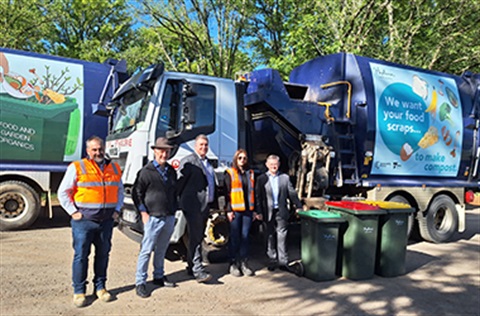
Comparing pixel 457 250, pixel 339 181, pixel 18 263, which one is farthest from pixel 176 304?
pixel 457 250

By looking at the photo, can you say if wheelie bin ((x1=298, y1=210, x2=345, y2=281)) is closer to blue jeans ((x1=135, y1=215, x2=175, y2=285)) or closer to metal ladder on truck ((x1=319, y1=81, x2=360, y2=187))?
metal ladder on truck ((x1=319, y1=81, x2=360, y2=187))

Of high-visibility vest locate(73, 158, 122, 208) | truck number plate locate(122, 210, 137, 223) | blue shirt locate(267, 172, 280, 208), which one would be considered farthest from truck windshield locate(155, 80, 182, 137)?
blue shirt locate(267, 172, 280, 208)

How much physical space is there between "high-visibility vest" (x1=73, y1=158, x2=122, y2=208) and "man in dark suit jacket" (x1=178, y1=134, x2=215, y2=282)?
0.92m

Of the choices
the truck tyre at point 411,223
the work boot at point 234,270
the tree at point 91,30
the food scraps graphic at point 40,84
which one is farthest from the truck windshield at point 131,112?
the tree at point 91,30

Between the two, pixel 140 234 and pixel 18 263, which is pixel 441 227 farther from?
pixel 18 263

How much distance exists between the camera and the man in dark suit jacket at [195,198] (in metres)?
4.90

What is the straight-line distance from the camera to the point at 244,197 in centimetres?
527

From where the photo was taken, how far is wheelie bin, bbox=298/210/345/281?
5266 mm

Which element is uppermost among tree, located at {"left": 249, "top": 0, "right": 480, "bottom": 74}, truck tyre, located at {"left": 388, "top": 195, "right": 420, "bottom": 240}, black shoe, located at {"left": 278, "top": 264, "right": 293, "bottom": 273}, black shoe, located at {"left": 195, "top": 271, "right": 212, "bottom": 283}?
tree, located at {"left": 249, "top": 0, "right": 480, "bottom": 74}

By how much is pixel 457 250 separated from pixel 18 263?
7481 mm

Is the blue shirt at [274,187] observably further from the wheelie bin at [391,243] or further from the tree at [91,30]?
the tree at [91,30]

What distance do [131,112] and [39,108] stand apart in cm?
329

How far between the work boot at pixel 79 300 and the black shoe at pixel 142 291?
56 cm

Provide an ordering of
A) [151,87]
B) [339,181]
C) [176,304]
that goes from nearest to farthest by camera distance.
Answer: [176,304] → [151,87] → [339,181]
